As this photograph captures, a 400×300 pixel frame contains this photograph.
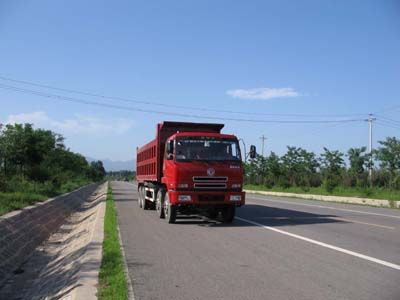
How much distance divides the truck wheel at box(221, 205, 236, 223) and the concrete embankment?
614cm

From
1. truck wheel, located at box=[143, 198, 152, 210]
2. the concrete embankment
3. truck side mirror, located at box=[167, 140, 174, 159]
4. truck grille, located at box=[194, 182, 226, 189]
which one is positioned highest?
truck side mirror, located at box=[167, 140, 174, 159]

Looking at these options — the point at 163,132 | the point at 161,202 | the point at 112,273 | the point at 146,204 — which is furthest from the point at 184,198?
the point at 146,204

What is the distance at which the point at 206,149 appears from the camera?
17.0 metres

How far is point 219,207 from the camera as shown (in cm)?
1752

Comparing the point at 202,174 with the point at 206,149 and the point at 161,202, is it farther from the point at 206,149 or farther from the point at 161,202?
the point at 161,202

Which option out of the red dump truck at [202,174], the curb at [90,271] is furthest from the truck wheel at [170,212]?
the curb at [90,271]

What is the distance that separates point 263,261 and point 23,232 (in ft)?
32.9

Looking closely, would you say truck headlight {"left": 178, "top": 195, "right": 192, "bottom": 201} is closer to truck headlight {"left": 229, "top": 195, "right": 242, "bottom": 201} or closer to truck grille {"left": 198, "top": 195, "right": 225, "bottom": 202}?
truck grille {"left": 198, "top": 195, "right": 225, "bottom": 202}

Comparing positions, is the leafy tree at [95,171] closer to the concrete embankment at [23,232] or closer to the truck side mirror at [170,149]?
the concrete embankment at [23,232]

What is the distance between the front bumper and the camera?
53.7 feet

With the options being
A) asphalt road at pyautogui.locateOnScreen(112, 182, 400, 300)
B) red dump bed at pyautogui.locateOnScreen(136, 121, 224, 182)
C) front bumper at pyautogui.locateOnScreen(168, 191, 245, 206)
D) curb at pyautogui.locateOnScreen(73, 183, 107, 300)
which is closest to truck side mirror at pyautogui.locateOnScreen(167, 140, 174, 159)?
front bumper at pyautogui.locateOnScreen(168, 191, 245, 206)

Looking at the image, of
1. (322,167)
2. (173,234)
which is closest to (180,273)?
(173,234)

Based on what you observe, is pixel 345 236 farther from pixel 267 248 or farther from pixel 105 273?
pixel 105 273

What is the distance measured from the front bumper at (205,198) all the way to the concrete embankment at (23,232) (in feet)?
15.3
